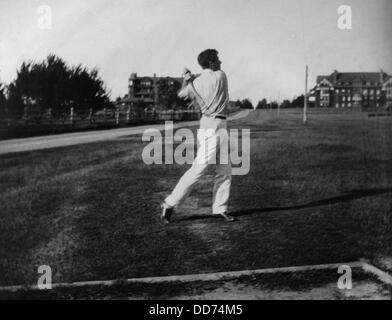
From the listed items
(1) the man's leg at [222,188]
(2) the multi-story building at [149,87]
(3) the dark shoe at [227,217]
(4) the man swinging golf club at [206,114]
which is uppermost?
(2) the multi-story building at [149,87]

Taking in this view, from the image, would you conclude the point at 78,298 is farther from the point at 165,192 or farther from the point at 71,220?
the point at 165,192

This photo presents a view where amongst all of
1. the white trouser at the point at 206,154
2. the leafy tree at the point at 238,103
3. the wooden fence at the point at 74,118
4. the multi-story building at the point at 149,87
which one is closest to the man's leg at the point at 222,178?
the white trouser at the point at 206,154

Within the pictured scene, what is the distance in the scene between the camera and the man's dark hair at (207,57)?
3686 mm

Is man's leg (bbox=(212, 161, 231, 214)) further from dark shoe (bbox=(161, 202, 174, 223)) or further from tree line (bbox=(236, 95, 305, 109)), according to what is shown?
tree line (bbox=(236, 95, 305, 109))

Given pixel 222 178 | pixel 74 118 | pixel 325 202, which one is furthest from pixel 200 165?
pixel 74 118

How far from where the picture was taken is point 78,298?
8.65 ft

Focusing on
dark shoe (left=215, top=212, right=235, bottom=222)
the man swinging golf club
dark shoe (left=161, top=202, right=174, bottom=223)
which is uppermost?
the man swinging golf club

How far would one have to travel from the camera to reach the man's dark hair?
3.69 m

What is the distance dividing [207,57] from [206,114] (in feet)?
1.67

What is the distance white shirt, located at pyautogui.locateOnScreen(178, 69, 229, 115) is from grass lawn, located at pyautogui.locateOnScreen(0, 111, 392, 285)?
104 centimetres

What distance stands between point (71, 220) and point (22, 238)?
1.55 ft

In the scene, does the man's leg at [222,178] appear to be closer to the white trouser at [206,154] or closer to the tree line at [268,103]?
the white trouser at [206,154]

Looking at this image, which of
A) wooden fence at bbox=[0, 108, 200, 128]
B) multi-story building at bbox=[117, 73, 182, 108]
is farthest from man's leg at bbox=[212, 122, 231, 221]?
wooden fence at bbox=[0, 108, 200, 128]

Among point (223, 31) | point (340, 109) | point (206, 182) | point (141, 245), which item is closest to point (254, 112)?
point (206, 182)
